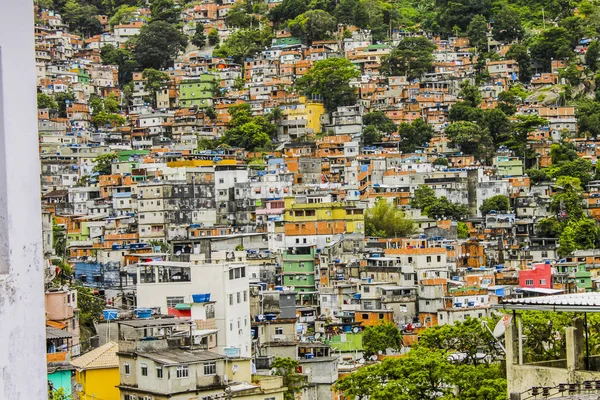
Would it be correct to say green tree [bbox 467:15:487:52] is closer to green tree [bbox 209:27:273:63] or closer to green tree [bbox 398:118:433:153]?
green tree [bbox 209:27:273:63]

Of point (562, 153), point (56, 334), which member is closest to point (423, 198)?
point (562, 153)

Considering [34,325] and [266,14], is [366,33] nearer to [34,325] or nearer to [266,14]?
[266,14]

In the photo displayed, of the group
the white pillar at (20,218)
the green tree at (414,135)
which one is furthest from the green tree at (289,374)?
the green tree at (414,135)

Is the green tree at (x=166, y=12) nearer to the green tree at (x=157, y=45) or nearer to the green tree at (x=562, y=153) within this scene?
the green tree at (x=157, y=45)

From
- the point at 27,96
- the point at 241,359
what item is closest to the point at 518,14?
the point at 241,359

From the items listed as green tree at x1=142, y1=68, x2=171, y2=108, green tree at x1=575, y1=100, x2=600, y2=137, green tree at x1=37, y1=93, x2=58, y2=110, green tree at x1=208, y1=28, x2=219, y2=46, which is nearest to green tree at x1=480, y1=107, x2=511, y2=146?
green tree at x1=575, y1=100, x2=600, y2=137
